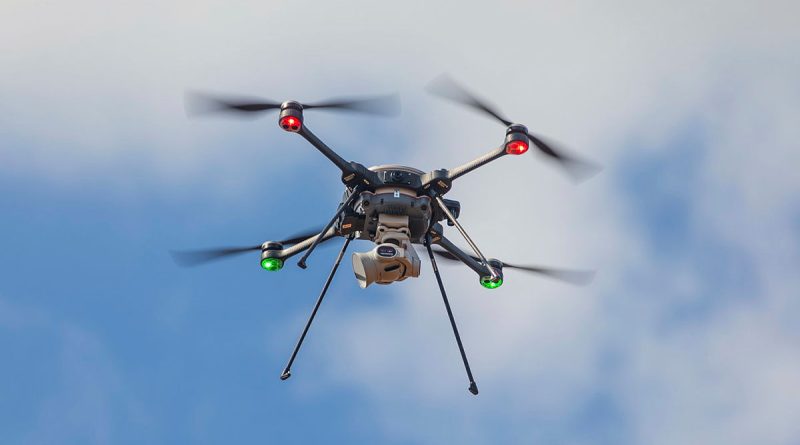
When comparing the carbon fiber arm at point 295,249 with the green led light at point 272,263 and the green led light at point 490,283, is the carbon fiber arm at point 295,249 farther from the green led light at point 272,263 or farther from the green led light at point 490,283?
the green led light at point 490,283

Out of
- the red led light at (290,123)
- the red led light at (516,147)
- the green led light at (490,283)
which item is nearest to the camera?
the red led light at (290,123)

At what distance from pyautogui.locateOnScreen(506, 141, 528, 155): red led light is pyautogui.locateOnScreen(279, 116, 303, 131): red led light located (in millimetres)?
6201

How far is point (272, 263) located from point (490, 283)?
274 inches

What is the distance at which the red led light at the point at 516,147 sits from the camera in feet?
105

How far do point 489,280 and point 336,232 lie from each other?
509 cm

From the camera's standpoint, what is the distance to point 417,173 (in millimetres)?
33625

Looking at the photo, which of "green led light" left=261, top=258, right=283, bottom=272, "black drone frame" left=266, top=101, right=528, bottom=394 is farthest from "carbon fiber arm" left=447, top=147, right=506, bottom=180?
"green led light" left=261, top=258, right=283, bottom=272

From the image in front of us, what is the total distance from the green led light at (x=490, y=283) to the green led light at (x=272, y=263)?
21.3 ft

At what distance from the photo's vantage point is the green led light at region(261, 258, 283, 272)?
34438 millimetres

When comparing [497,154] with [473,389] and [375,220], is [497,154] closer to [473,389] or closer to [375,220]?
[375,220]

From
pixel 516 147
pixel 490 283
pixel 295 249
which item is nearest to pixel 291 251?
pixel 295 249

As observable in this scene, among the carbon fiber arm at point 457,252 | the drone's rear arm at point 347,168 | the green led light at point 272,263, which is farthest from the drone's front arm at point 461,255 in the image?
the green led light at point 272,263

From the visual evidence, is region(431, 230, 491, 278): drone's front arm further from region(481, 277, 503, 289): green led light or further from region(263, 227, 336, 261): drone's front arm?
region(263, 227, 336, 261): drone's front arm

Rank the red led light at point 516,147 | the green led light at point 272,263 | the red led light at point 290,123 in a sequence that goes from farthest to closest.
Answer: the green led light at point 272,263 < the red led light at point 516,147 < the red led light at point 290,123
